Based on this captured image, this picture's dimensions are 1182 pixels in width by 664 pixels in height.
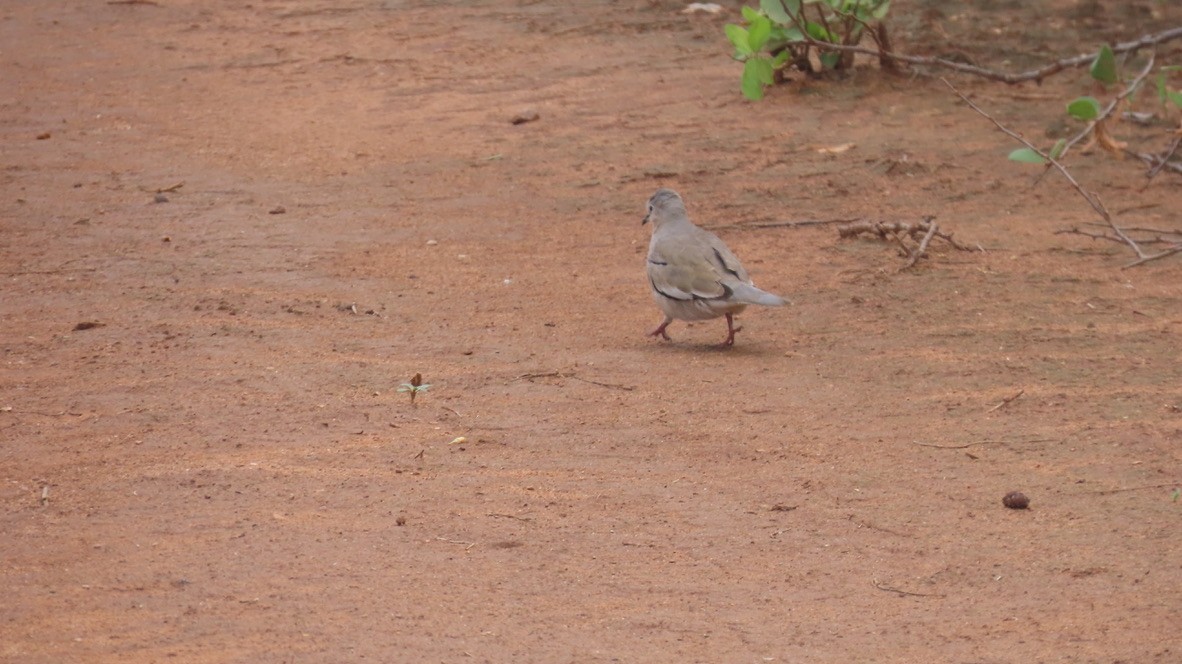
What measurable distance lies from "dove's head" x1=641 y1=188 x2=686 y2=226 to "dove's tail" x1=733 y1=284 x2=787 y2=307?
826 mm

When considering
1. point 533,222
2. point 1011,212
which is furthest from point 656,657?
point 1011,212

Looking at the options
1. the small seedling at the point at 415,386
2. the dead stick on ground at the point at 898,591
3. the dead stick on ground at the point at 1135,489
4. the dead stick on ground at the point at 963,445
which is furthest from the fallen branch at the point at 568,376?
the dead stick on ground at the point at 1135,489

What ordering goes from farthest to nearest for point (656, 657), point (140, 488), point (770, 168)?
point (770, 168) → point (140, 488) → point (656, 657)

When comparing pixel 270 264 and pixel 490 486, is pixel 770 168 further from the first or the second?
pixel 490 486

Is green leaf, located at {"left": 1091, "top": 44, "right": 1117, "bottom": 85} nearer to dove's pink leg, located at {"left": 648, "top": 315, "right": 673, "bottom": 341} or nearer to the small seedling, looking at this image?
dove's pink leg, located at {"left": 648, "top": 315, "right": 673, "bottom": 341}

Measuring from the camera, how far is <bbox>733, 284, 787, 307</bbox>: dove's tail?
5.42 m

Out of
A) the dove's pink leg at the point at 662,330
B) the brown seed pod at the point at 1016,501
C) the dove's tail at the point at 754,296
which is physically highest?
the dove's tail at the point at 754,296

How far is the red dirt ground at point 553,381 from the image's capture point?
361cm

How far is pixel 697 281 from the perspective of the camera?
5.69 m

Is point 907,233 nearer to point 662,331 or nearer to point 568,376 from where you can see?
point 662,331

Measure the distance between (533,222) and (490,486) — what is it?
3.10 meters

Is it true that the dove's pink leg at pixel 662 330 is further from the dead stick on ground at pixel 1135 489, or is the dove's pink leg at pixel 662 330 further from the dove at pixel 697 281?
the dead stick on ground at pixel 1135 489

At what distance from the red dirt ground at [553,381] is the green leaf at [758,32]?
2.16 ft

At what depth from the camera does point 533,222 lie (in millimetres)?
7227
